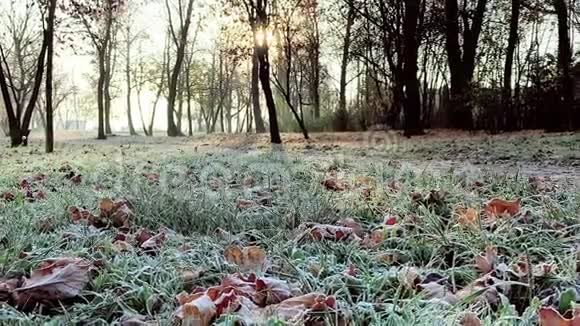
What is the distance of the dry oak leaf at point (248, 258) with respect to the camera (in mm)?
1273

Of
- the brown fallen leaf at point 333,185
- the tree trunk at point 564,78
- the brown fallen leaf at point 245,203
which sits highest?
the tree trunk at point 564,78

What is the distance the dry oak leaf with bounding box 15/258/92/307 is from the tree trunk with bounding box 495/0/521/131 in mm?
10397

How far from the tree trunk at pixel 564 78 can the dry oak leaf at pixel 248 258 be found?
958 centimetres

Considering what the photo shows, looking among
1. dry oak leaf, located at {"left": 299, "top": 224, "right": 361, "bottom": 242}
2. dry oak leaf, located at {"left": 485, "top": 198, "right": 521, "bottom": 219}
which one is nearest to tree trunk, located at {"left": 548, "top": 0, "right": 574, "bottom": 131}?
dry oak leaf, located at {"left": 485, "top": 198, "right": 521, "bottom": 219}

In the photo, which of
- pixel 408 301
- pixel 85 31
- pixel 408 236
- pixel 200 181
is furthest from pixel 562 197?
pixel 85 31

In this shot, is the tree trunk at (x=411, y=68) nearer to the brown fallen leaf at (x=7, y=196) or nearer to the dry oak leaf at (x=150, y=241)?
the brown fallen leaf at (x=7, y=196)

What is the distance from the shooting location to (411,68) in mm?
10570

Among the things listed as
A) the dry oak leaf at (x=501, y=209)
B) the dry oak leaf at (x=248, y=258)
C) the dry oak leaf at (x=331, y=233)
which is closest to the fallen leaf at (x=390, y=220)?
the dry oak leaf at (x=331, y=233)

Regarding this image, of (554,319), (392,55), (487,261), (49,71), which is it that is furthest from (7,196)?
(392,55)

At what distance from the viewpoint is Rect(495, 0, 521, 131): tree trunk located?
396 inches

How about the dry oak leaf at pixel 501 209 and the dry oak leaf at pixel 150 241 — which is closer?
the dry oak leaf at pixel 150 241

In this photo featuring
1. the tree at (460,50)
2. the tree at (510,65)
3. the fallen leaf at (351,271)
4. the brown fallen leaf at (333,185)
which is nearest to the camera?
the fallen leaf at (351,271)

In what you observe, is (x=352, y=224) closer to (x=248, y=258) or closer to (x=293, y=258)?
(x=293, y=258)

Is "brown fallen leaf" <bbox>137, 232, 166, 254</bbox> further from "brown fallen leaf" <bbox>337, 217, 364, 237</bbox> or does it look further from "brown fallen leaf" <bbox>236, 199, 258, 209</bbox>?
"brown fallen leaf" <bbox>337, 217, 364, 237</bbox>
